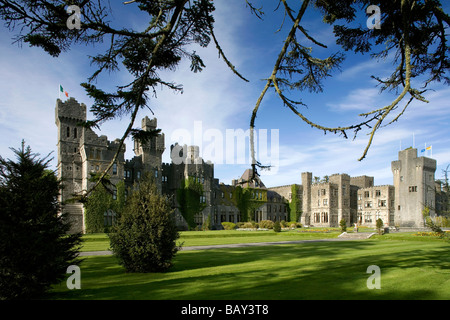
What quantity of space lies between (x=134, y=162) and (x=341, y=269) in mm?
37138

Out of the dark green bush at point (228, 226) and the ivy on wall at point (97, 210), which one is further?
the dark green bush at point (228, 226)

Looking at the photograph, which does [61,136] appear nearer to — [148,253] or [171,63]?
[148,253]

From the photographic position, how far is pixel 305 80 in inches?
259

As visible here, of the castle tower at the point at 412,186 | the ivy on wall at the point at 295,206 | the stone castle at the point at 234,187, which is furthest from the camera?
the ivy on wall at the point at 295,206

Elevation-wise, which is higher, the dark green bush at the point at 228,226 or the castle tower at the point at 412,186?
the castle tower at the point at 412,186

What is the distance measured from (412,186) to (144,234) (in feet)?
180

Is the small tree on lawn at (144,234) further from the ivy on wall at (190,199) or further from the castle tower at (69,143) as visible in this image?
the ivy on wall at (190,199)

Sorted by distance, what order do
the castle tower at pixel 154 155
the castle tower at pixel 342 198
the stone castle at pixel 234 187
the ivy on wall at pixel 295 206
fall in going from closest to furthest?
the stone castle at pixel 234 187 < the castle tower at pixel 154 155 < the castle tower at pixel 342 198 < the ivy on wall at pixel 295 206

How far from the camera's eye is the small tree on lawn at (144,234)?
11.6 m

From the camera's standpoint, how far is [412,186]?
54.2 metres

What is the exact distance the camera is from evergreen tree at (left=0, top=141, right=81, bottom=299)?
723cm

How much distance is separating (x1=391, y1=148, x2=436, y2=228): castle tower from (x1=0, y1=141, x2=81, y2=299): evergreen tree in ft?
185

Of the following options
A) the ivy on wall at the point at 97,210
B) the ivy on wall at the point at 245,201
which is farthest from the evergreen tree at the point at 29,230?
the ivy on wall at the point at 245,201
